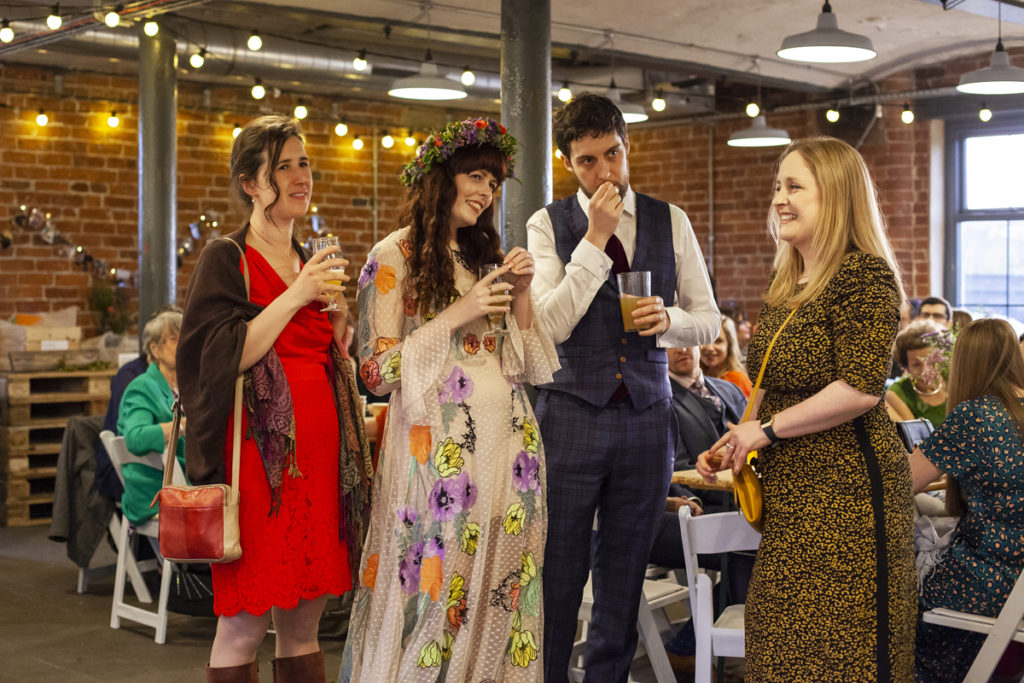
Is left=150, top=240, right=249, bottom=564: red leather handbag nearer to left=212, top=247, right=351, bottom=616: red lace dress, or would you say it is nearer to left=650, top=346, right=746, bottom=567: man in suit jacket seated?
left=212, top=247, right=351, bottom=616: red lace dress

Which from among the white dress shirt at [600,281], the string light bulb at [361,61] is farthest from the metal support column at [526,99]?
the string light bulb at [361,61]

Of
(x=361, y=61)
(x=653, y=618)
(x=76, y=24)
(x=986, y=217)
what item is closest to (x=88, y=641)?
(x=653, y=618)

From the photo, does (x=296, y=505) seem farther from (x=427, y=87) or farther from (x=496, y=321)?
(x=427, y=87)

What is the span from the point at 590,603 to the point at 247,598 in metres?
1.12

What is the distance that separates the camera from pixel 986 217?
367 inches

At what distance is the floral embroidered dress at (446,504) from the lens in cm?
249

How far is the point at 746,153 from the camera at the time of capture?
10203 mm

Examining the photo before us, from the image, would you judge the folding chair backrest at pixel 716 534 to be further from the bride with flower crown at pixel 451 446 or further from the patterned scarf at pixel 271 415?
the patterned scarf at pixel 271 415

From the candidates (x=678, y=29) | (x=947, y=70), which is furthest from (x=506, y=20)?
(x=947, y=70)

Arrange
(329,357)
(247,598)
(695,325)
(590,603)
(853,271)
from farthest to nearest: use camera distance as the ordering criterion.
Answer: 1. (590,603)
2. (695,325)
3. (329,357)
4. (247,598)
5. (853,271)

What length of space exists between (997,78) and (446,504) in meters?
4.55

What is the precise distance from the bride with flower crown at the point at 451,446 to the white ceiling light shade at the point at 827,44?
2.93 m

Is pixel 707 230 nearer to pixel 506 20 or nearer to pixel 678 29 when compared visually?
pixel 678 29

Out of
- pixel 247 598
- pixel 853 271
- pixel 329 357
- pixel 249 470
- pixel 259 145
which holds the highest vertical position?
pixel 259 145
